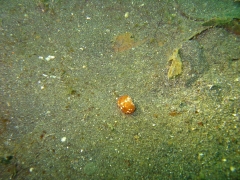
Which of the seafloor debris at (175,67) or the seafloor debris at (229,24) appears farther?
the seafloor debris at (229,24)

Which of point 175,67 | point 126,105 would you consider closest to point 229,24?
point 175,67

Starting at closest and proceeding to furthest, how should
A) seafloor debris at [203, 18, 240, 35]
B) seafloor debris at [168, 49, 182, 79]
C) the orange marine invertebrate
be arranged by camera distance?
1. the orange marine invertebrate
2. seafloor debris at [168, 49, 182, 79]
3. seafloor debris at [203, 18, 240, 35]

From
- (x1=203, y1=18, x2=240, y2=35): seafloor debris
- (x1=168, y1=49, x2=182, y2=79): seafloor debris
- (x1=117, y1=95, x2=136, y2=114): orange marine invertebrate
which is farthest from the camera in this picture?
(x1=203, y1=18, x2=240, y2=35): seafloor debris

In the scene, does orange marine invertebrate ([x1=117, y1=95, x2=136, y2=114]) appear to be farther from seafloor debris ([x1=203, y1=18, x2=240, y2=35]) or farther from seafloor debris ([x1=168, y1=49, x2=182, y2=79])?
seafloor debris ([x1=203, y1=18, x2=240, y2=35])

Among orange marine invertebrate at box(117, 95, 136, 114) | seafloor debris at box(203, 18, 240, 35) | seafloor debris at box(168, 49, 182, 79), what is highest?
seafloor debris at box(203, 18, 240, 35)

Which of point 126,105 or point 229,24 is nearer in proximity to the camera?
point 126,105

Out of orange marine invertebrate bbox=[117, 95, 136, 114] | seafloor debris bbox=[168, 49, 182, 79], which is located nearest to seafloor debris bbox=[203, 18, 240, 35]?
seafloor debris bbox=[168, 49, 182, 79]

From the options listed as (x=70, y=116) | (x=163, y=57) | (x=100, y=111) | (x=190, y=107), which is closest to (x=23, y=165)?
(x=70, y=116)

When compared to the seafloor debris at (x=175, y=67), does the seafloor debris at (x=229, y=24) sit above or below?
above

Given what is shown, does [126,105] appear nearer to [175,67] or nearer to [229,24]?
[175,67]

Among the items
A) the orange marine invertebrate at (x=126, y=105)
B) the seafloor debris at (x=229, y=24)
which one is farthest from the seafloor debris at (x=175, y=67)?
the seafloor debris at (x=229, y=24)

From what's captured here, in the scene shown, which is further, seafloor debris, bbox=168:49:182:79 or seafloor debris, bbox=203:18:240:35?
seafloor debris, bbox=203:18:240:35

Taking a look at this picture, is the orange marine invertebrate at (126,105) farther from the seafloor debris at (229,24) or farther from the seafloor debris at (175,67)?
the seafloor debris at (229,24)
